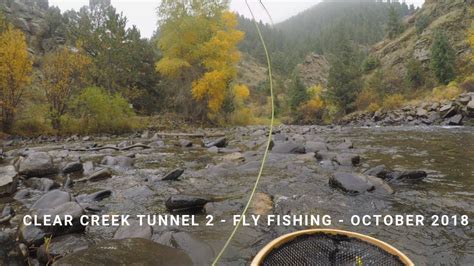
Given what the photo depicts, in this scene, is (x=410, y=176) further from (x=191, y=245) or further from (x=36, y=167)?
(x=36, y=167)

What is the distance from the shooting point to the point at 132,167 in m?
6.36

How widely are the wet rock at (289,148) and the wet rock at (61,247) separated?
5237 mm

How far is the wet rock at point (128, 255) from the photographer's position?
7.73ft

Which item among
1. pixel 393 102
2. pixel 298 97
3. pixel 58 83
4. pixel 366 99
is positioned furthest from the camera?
pixel 298 97

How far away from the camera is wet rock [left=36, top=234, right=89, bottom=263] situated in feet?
8.46

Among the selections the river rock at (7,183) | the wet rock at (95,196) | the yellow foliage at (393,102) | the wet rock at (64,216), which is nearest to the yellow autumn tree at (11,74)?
the river rock at (7,183)

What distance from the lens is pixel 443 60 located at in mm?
26781

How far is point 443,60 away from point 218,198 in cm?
2966

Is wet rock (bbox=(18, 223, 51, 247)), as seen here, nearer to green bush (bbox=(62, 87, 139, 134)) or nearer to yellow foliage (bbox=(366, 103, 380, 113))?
green bush (bbox=(62, 87, 139, 134))

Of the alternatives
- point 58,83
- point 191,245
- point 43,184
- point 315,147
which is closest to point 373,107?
point 315,147

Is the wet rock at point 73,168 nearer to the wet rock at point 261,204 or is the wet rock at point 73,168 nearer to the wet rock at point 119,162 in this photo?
the wet rock at point 119,162

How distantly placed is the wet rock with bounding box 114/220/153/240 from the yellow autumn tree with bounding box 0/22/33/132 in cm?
1325

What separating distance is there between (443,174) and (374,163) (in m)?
1.26

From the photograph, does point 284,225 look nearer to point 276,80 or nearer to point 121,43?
point 121,43
